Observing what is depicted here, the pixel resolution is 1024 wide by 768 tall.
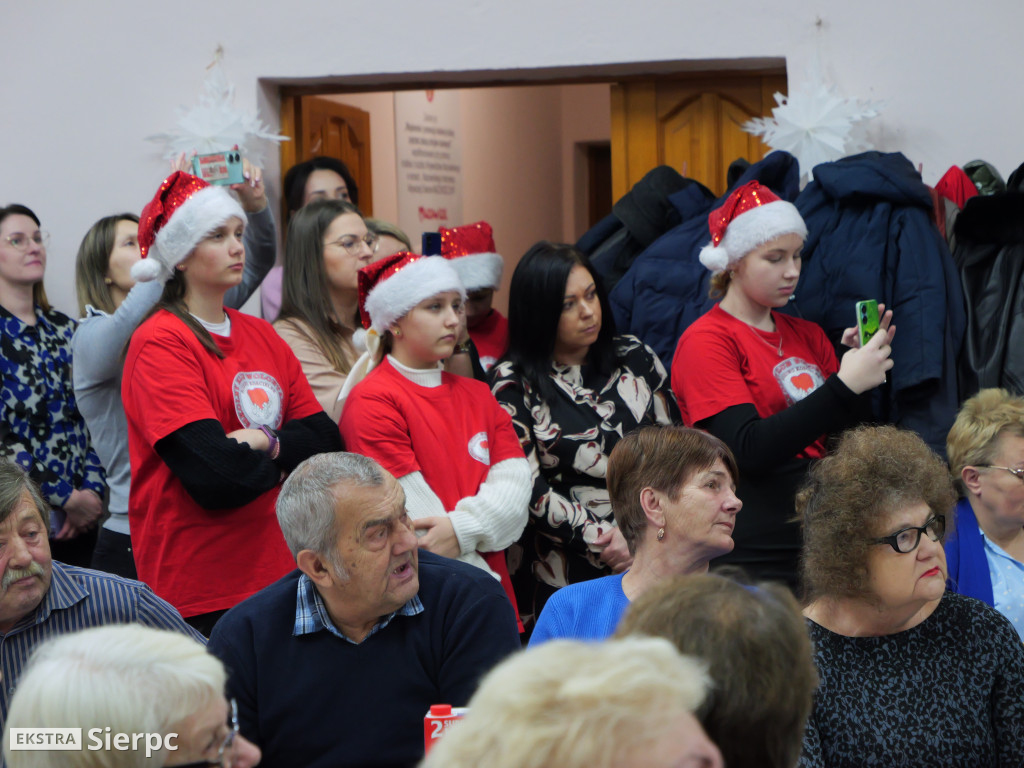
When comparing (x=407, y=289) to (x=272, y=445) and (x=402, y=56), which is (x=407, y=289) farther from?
(x=402, y=56)

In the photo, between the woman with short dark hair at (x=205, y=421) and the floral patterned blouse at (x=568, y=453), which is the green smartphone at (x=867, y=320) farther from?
the woman with short dark hair at (x=205, y=421)

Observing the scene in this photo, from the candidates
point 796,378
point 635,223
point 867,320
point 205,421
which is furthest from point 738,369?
point 205,421

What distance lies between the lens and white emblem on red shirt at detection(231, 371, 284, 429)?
276 cm

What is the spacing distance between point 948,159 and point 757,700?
2.95 meters

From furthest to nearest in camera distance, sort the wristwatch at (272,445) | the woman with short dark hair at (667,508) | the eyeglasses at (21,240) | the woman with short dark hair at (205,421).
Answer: the eyeglasses at (21,240) < the wristwatch at (272,445) < the woman with short dark hair at (205,421) < the woman with short dark hair at (667,508)

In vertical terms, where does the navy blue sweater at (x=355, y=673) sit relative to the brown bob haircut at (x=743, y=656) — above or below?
below

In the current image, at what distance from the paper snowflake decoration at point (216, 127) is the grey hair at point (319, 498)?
224 cm

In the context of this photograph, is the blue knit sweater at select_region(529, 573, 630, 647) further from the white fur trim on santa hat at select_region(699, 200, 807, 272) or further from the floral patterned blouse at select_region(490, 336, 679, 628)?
the white fur trim on santa hat at select_region(699, 200, 807, 272)

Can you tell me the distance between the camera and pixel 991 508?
2713 millimetres

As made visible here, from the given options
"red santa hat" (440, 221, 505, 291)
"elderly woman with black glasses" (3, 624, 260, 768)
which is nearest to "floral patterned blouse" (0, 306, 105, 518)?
"red santa hat" (440, 221, 505, 291)

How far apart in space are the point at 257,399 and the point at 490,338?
44.1 inches

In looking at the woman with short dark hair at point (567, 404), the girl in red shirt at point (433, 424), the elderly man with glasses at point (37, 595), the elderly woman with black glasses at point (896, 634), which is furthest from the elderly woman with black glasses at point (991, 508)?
the elderly man with glasses at point (37, 595)

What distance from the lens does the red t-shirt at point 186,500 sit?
2627 millimetres

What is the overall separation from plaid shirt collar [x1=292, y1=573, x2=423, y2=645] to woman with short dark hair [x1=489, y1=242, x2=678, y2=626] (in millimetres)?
945
